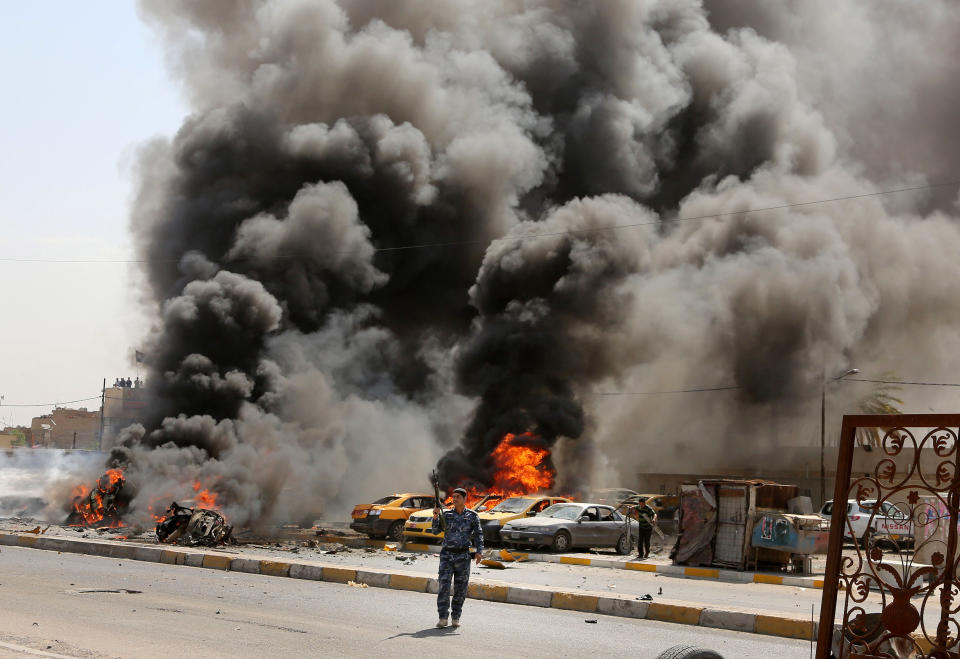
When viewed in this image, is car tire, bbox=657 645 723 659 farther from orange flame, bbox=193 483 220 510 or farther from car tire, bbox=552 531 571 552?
orange flame, bbox=193 483 220 510

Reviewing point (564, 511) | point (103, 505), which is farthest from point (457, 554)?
point (103, 505)

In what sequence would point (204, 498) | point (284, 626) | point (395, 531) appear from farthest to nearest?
point (204, 498) < point (395, 531) < point (284, 626)

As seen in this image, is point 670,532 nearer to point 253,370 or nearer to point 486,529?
point 486,529

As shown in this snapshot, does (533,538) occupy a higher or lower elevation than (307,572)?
lower

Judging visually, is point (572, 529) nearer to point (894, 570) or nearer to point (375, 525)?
point (375, 525)

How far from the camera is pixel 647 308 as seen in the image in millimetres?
38781

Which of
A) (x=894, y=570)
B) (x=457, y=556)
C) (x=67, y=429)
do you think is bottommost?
(x=67, y=429)

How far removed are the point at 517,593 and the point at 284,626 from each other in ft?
10.7

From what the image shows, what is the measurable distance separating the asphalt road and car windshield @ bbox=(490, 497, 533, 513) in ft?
29.5

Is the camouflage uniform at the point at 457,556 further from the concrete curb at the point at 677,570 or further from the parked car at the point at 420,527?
the parked car at the point at 420,527

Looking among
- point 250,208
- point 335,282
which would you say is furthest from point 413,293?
point 250,208

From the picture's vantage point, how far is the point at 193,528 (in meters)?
17.4

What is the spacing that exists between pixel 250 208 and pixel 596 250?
40.2 feet

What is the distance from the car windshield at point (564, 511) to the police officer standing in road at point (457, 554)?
10848mm
